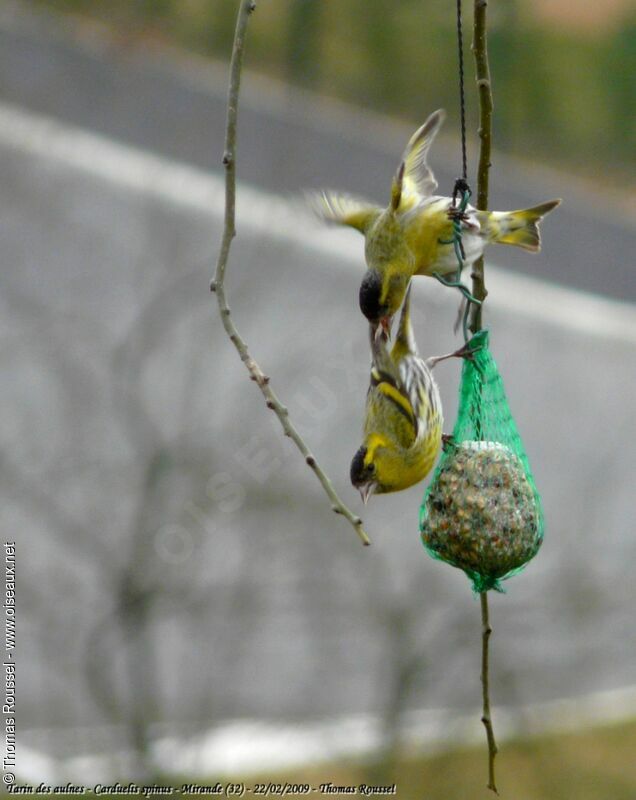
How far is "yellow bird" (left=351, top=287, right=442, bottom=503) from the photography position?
3422 mm

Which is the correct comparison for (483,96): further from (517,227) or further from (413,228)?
(413,228)

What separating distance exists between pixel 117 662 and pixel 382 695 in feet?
5.19

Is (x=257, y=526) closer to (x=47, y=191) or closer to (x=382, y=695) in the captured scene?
(x=382, y=695)

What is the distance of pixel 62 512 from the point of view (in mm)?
6684

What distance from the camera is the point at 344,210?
12.6ft

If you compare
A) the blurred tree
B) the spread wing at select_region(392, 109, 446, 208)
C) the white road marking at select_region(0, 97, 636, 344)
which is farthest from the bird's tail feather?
the blurred tree

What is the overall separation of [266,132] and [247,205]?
7.91 feet

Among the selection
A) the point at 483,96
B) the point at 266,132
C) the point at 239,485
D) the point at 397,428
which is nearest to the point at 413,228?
the point at 397,428

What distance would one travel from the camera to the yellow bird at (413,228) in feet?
11.0

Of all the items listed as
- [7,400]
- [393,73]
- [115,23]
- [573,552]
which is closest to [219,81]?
[115,23]

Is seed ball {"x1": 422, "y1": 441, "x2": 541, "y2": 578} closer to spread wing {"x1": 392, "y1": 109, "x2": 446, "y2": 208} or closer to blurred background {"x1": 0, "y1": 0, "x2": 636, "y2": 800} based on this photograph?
spread wing {"x1": 392, "y1": 109, "x2": 446, "y2": 208}

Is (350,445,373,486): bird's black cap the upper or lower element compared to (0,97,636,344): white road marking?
lower

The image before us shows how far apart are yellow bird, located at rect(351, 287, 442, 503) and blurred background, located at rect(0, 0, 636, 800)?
9.62ft

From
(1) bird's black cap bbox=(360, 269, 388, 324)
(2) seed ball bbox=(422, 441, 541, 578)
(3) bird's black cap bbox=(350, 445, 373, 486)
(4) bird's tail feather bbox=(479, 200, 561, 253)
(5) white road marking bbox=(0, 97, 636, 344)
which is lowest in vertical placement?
(2) seed ball bbox=(422, 441, 541, 578)
